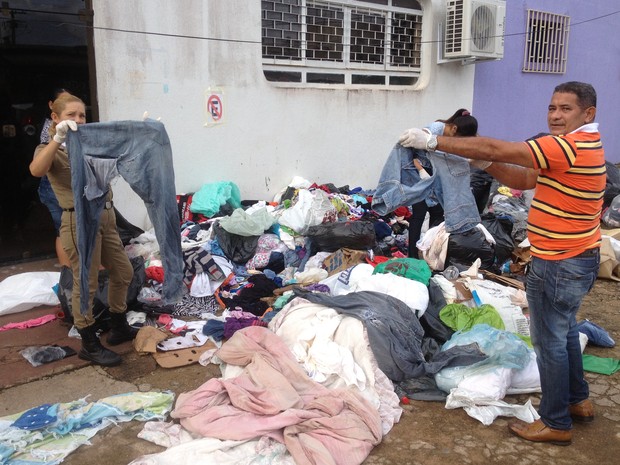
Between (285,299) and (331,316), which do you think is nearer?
(331,316)

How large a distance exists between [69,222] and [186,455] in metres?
1.75

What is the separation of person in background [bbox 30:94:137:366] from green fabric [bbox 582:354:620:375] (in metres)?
3.32

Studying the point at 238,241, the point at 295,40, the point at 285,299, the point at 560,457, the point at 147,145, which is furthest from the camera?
the point at 295,40

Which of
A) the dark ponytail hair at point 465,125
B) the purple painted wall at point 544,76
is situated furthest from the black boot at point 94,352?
the purple painted wall at point 544,76

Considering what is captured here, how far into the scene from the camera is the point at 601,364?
4.11 m

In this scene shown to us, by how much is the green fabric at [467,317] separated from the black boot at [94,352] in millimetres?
2411

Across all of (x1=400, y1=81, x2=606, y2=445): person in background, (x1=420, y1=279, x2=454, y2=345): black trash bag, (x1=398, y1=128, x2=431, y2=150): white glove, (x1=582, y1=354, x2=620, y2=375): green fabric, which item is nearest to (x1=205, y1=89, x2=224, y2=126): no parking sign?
(x1=420, y1=279, x2=454, y2=345): black trash bag

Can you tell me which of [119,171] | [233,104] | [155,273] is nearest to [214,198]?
[233,104]

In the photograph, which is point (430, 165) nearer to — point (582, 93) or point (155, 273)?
point (582, 93)

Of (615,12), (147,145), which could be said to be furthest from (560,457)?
(615,12)

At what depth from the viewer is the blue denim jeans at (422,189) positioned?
4211 millimetres

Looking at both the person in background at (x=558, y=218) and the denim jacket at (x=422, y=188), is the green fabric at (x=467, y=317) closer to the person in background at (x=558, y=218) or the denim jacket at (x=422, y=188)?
the denim jacket at (x=422, y=188)

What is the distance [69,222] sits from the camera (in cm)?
375

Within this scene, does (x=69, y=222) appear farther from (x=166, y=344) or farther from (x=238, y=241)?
(x=238, y=241)
